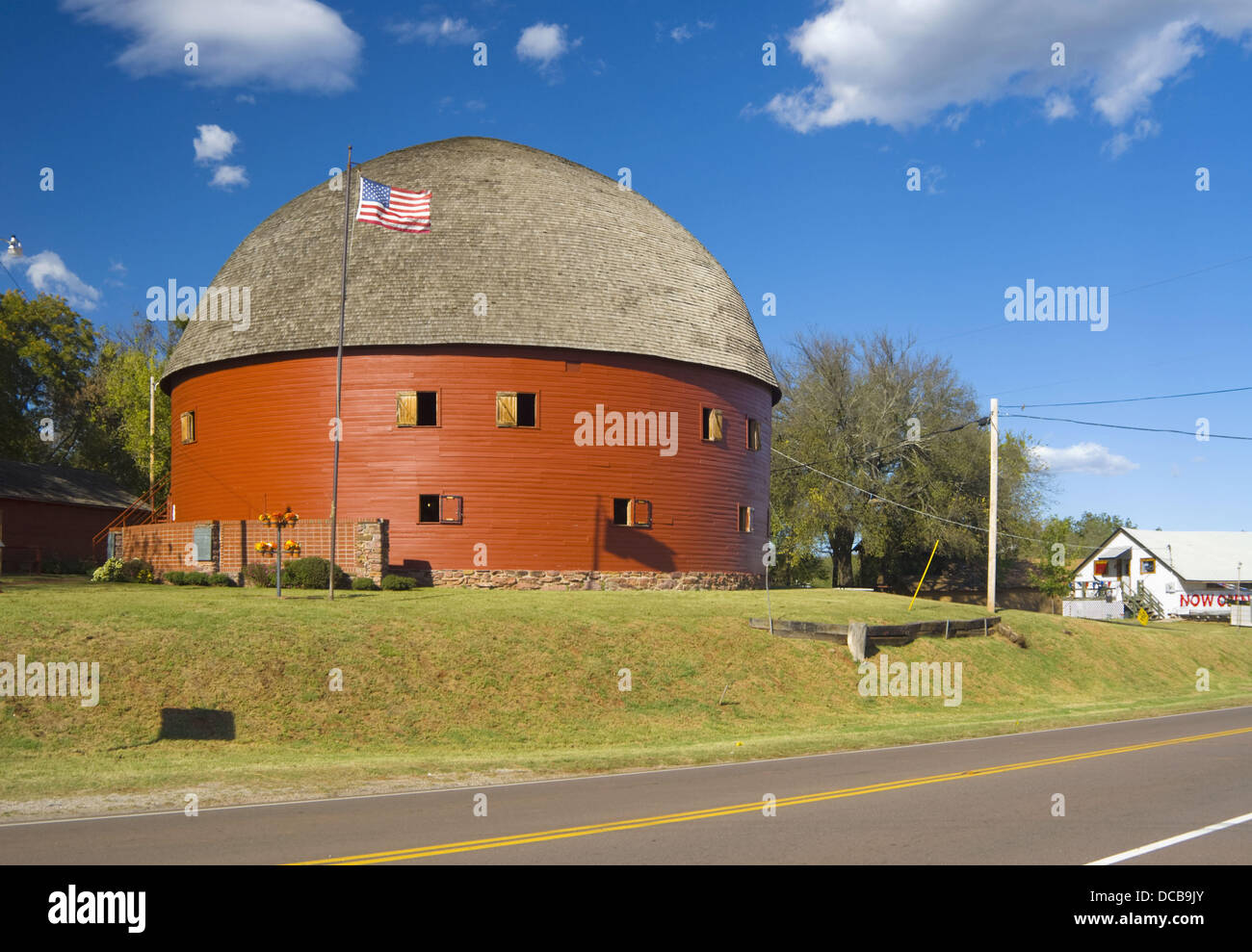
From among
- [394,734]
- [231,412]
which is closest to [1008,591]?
[231,412]

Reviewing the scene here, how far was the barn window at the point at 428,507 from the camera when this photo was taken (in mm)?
31719

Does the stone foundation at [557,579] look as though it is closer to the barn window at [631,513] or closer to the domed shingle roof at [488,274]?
the barn window at [631,513]

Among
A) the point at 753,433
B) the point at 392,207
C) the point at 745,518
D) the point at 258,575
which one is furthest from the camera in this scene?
the point at 753,433

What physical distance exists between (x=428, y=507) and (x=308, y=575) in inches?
183

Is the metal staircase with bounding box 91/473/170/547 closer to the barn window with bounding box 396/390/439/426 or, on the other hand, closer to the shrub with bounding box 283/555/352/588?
the barn window with bounding box 396/390/439/426

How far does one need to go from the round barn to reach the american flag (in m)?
4.98

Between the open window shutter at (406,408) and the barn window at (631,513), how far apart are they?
6818 millimetres

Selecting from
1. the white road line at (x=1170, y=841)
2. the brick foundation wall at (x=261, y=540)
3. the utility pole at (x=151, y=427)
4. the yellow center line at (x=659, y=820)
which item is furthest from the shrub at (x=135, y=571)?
the white road line at (x=1170, y=841)

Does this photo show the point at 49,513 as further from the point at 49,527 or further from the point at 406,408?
the point at 406,408

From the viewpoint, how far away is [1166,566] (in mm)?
72188

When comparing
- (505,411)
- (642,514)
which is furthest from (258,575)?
(642,514)

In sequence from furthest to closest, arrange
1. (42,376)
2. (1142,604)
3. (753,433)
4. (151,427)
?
1. (1142,604)
2. (42,376)
3. (151,427)
4. (753,433)
